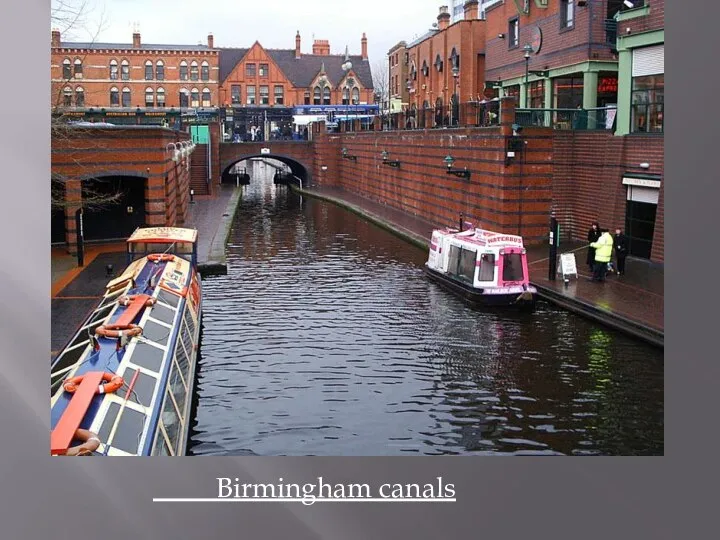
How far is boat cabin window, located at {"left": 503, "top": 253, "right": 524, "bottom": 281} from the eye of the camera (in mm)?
20984

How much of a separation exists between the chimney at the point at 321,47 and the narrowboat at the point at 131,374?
73.9 meters

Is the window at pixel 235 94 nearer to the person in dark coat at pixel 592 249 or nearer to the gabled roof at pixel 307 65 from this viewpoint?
the gabled roof at pixel 307 65

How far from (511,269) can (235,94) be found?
61125mm

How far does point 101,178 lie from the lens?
95.9 ft

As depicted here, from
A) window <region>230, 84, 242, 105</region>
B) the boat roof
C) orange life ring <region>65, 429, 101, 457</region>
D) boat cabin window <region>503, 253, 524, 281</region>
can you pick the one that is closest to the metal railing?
boat cabin window <region>503, 253, 524, 281</region>

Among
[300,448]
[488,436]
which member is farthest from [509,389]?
[300,448]

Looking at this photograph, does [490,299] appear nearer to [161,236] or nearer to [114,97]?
[161,236]

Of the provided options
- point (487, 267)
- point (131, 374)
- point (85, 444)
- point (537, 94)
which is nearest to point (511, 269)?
point (487, 267)

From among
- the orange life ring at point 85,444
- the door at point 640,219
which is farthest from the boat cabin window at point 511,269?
the orange life ring at point 85,444

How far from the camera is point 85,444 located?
26.8 ft

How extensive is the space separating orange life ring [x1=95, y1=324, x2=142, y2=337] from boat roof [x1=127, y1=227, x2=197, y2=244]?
8340 mm

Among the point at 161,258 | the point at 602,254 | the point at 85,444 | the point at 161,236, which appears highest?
the point at 161,236

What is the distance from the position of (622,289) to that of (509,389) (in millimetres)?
7149

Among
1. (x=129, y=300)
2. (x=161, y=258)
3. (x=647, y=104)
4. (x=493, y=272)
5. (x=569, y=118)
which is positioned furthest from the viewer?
(x=569, y=118)
